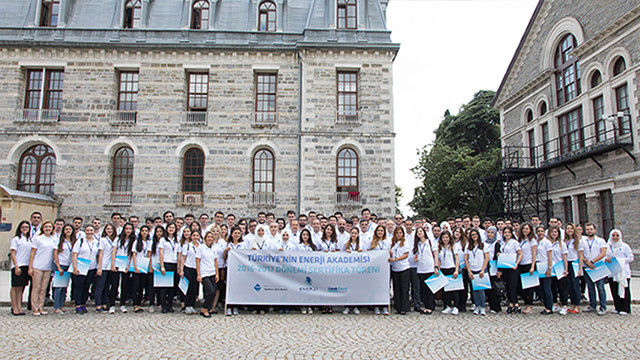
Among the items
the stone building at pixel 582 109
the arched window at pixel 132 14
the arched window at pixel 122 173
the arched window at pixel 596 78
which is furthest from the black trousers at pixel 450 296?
the arched window at pixel 132 14

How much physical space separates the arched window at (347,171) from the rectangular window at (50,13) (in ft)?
52.7

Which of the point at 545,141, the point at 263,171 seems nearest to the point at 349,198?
the point at 263,171

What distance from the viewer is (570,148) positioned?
2220cm

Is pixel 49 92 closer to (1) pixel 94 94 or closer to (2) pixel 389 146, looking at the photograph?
(1) pixel 94 94

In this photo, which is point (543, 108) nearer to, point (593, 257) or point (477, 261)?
point (593, 257)

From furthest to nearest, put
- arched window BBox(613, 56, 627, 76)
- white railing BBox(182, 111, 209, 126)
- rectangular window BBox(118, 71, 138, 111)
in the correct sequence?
1. rectangular window BBox(118, 71, 138, 111)
2. white railing BBox(182, 111, 209, 126)
3. arched window BBox(613, 56, 627, 76)

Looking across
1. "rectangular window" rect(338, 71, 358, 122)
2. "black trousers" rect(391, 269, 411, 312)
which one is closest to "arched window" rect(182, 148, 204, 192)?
"rectangular window" rect(338, 71, 358, 122)

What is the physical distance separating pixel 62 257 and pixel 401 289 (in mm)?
7432

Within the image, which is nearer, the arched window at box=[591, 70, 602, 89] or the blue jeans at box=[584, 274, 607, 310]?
the blue jeans at box=[584, 274, 607, 310]

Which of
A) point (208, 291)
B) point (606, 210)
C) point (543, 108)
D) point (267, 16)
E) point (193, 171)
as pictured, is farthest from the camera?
point (543, 108)

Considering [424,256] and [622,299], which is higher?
[424,256]

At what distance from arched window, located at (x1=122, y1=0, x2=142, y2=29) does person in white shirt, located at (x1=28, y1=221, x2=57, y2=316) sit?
1640cm

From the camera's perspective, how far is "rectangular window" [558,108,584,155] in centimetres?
2149

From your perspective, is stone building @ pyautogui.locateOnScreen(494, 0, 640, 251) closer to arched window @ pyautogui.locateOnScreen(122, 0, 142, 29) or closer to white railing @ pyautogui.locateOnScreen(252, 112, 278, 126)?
white railing @ pyautogui.locateOnScreen(252, 112, 278, 126)
